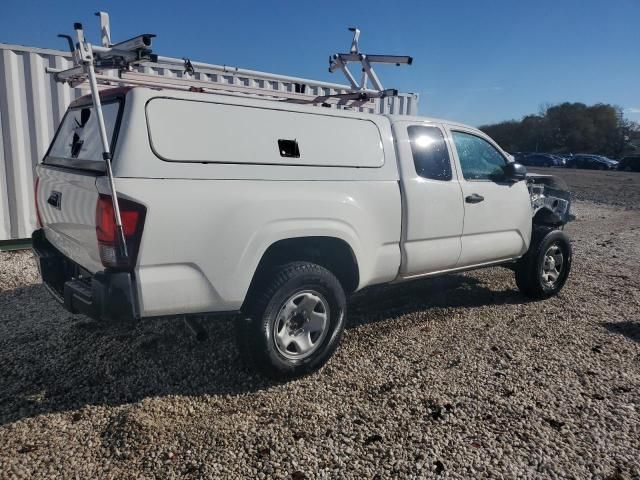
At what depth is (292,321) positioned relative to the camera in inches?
140

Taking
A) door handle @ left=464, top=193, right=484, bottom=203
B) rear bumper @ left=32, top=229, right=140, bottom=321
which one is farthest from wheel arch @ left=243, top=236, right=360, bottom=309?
door handle @ left=464, top=193, right=484, bottom=203

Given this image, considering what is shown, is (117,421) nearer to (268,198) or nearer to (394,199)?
(268,198)

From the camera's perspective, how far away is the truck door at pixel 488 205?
15.2 ft

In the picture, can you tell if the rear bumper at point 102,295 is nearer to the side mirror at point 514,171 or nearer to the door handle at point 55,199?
the door handle at point 55,199

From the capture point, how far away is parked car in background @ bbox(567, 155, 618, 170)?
139ft

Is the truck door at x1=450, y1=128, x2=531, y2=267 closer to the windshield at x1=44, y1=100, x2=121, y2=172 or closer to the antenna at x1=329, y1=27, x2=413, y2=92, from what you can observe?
the antenna at x1=329, y1=27, x2=413, y2=92

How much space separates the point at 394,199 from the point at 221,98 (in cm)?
154

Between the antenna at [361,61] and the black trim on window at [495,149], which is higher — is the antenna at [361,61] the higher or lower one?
the higher one

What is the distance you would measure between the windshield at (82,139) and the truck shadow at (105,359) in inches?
43.9

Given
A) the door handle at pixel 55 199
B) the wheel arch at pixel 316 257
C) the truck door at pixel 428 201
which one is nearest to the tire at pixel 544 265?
the truck door at pixel 428 201

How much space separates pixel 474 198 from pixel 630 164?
4264 centimetres

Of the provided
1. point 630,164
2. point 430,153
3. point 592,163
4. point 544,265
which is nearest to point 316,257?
point 430,153

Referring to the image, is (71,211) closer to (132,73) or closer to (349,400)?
(132,73)

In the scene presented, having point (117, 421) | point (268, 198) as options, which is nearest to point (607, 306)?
point (268, 198)
